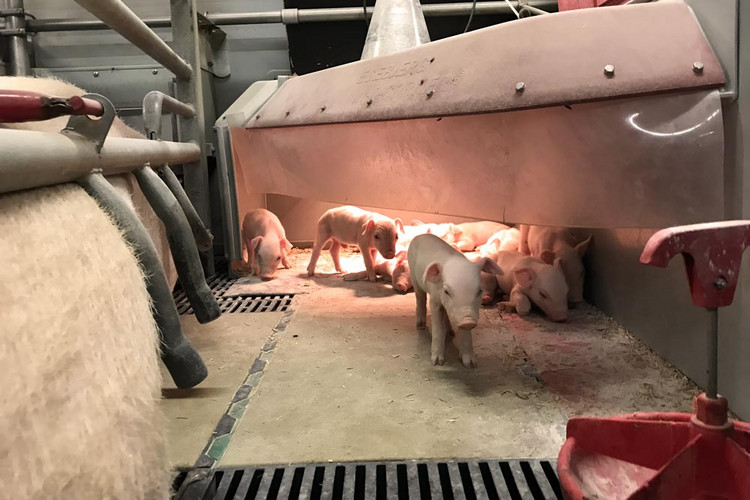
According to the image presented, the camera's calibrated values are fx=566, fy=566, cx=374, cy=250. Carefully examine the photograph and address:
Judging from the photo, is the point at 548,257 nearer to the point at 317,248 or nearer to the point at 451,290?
the point at 451,290

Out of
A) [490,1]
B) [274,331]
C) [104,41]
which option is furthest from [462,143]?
A: [104,41]

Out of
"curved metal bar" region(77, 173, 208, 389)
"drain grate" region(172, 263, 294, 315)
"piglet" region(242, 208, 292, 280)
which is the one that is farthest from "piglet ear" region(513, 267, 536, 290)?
"curved metal bar" region(77, 173, 208, 389)

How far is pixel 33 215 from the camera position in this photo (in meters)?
0.81

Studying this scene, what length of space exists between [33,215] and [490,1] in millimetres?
3653

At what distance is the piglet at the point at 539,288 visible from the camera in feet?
8.31

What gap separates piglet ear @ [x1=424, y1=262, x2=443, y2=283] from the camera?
6.70ft

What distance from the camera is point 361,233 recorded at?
11.1 feet

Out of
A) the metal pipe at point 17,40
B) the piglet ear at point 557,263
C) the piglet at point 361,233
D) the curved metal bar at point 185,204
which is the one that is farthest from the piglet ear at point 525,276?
the metal pipe at point 17,40

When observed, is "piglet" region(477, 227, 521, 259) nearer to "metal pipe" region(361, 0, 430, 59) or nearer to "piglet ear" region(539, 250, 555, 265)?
"piglet ear" region(539, 250, 555, 265)

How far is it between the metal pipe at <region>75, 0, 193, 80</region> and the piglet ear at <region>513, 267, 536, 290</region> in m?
1.81

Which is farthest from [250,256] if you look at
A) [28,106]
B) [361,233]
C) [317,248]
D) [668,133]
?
[28,106]

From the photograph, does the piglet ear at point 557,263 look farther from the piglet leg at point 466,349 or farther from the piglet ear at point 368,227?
the piglet ear at point 368,227

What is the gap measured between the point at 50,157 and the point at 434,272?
1.40 metres

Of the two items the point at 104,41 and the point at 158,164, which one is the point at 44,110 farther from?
the point at 104,41
